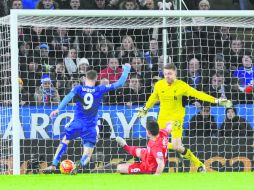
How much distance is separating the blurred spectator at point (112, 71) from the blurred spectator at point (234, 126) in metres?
1.92

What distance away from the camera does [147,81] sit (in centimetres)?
1670

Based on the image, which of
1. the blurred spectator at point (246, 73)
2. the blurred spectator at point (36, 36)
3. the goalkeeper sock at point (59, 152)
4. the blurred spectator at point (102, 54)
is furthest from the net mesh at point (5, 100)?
the blurred spectator at point (246, 73)

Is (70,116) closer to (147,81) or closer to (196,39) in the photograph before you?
(147,81)

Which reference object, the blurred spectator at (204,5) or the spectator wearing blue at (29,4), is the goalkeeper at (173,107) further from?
the spectator wearing blue at (29,4)

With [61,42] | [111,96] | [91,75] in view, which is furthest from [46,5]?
[91,75]

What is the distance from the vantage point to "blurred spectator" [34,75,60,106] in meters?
16.1

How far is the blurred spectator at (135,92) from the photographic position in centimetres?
1648

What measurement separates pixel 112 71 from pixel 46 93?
1220 millimetres

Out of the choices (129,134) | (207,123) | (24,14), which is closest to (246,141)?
(207,123)

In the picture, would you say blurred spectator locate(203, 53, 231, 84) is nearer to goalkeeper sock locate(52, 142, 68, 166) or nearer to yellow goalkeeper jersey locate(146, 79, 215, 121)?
yellow goalkeeper jersey locate(146, 79, 215, 121)

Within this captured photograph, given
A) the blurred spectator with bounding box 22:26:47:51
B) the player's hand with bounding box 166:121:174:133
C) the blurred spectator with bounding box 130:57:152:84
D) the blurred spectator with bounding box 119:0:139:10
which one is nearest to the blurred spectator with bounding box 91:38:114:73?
the blurred spectator with bounding box 130:57:152:84

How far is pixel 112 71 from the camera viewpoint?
16578 mm

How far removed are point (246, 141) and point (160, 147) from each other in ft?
9.83

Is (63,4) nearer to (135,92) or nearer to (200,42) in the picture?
(135,92)
